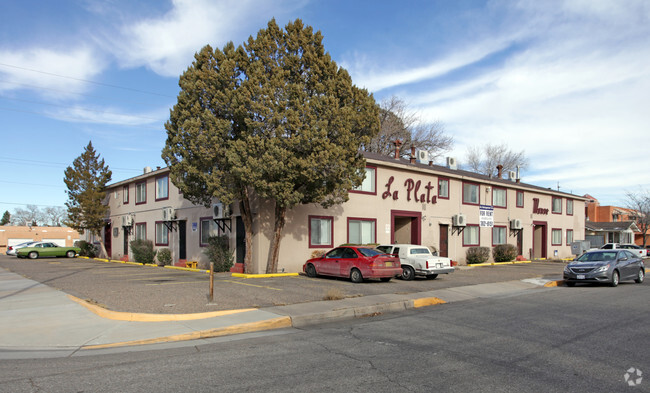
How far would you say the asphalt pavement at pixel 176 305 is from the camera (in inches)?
341

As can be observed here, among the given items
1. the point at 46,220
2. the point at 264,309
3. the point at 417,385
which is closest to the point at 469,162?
the point at 264,309

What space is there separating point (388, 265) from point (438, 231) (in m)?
11.7

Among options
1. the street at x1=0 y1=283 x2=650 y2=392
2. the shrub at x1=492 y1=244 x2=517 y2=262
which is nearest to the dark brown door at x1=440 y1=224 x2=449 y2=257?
the shrub at x1=492 y1=244 x2=517 y2=262

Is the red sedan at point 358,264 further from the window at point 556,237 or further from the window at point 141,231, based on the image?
the window at point 556,237

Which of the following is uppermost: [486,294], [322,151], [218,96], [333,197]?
[218,96]

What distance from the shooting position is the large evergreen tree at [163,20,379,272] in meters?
17.3

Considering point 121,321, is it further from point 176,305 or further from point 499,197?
point 499,197

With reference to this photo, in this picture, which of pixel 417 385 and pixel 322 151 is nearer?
pixel 417 385

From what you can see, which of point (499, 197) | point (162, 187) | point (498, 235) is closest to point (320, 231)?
point (162, 187)

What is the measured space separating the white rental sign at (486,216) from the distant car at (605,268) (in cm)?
1081

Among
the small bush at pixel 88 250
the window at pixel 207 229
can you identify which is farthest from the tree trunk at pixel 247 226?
the small bush at pixel 88 250

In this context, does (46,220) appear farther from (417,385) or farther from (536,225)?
(417,385)

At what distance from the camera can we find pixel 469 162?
6184 centimetres

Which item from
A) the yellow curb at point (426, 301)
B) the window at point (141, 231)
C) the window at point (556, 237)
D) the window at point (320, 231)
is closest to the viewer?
the yellow curb at point (426, 301)
